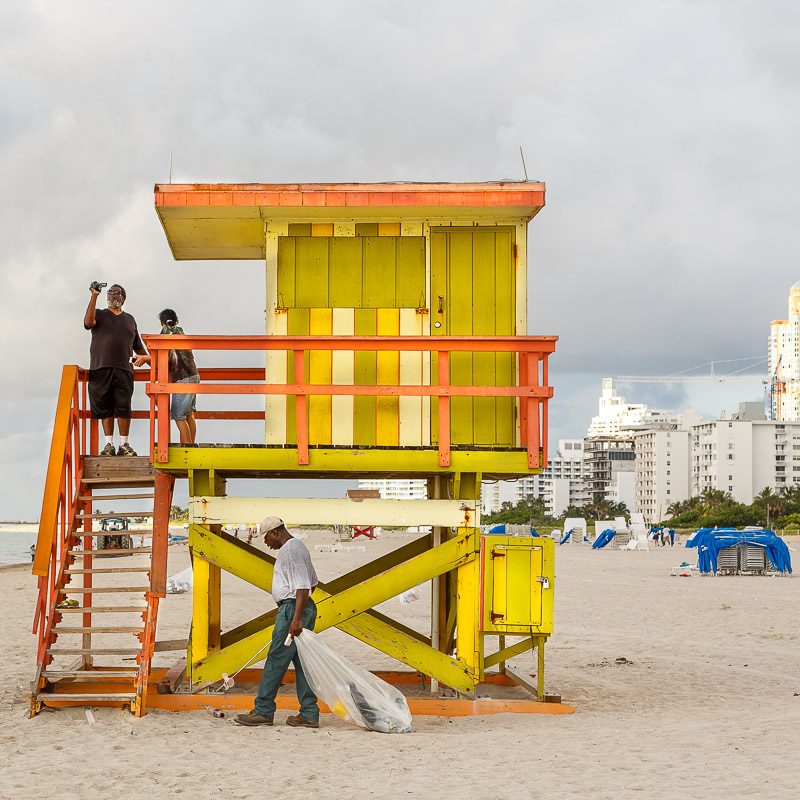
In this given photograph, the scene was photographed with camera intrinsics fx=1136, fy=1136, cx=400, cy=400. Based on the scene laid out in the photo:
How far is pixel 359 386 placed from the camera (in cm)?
959

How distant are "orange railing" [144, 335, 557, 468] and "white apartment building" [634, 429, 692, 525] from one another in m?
167

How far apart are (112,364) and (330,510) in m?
2.63

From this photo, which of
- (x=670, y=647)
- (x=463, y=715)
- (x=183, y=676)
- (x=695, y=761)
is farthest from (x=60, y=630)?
(x=670, y=647)

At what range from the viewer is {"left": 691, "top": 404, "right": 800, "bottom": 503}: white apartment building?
16262 centimetres

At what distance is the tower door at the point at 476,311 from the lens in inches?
419

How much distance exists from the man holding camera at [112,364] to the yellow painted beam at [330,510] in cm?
140

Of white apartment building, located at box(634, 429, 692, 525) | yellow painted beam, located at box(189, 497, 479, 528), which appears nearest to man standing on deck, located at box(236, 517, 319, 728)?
yellow painted beam, located at box(189, 497, 479, 528)

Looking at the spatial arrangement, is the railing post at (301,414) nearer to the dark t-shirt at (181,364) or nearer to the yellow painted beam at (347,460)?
the yellow painted beam at (347,460)

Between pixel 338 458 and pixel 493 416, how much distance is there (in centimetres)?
164

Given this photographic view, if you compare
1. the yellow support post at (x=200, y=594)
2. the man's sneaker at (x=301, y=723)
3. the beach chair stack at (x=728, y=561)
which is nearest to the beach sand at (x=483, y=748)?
the man's sneaker at (x=301, y=723)

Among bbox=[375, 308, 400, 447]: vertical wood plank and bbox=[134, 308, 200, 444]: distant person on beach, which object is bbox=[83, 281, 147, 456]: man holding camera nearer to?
bbox=[134, 308, 200, 444]: distant person on beach

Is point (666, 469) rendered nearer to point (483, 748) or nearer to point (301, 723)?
point (301, 723)

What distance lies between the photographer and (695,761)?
7.80 metres

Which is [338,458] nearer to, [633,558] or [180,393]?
[180,393]
